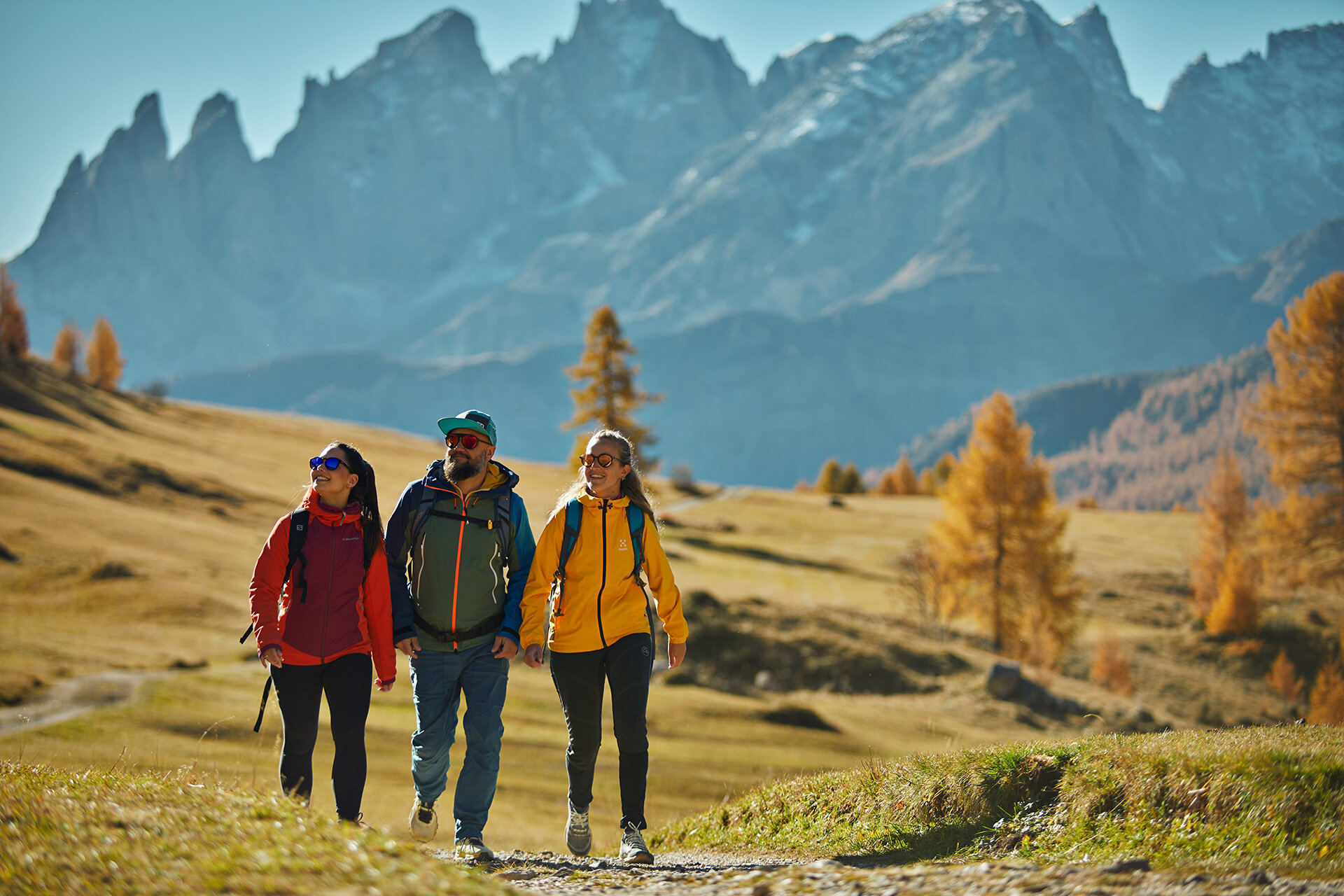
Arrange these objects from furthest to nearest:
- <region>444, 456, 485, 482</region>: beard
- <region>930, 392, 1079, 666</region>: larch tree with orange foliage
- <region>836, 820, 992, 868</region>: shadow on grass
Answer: <region>930, 392, 1079, 666</region>: larch tree with orange foliage → <region>444, 456, 485, 482</region>: beard → <region>836, 820, 992, 868</region>: shadow on grass

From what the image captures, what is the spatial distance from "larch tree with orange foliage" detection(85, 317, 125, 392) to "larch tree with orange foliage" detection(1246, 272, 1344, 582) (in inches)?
4112

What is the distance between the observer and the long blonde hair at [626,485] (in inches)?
289

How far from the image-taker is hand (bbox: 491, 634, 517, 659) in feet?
23.4

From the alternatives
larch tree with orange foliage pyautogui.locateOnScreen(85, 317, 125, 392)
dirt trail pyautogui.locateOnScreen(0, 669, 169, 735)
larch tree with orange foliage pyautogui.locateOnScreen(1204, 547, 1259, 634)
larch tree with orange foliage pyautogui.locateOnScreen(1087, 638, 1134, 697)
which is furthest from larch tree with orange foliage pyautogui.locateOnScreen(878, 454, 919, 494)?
dirt trail pyautogui.locateOnScreen(0, 669, 169, 735)

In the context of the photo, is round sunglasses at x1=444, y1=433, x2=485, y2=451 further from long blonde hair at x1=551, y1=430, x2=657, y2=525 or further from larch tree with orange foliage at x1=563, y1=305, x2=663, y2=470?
larch tree with orange foliage at x1=563, y1=305, x2=663, y2=470

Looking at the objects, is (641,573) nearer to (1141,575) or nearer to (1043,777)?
(1043,777)

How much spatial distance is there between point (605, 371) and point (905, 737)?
116 ft

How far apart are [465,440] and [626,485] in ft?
4.18

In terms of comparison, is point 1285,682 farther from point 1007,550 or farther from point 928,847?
point 928,847

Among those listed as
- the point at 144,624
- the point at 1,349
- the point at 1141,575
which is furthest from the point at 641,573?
the point at 1,349

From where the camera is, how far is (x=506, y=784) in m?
17.6

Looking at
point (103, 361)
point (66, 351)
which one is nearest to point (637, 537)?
point (103, 361)

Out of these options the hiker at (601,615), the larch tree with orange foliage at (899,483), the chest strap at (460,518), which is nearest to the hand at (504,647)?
the hiker at (601,615)

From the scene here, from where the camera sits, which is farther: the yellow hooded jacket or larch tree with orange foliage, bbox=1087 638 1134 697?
larch tree with orange foliage, bbox=1087 638 1134 697
